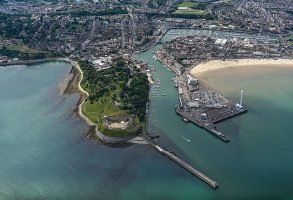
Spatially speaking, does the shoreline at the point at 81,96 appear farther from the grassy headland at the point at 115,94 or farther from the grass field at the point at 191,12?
the grass field at the point at 191,12

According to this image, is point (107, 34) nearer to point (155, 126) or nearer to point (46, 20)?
point (46, 20)

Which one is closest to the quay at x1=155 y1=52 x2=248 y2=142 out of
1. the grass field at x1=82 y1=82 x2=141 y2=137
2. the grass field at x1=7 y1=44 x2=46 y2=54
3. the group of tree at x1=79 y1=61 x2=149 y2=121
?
the group of tree at x1=79 y1=61 x2=149 y2=121

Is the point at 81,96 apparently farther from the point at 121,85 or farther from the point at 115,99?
the point at 115,99

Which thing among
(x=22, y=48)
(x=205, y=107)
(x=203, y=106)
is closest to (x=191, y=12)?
(x=22, y=48)

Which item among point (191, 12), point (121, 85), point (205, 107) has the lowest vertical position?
point (205, 107)

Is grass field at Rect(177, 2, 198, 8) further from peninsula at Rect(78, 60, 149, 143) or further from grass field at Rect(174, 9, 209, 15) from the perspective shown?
peninsula at Rect(78, 60, 149, 143)

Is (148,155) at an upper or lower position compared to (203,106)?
lower
